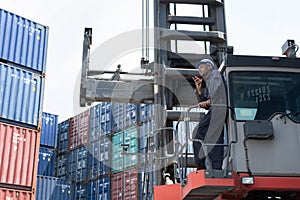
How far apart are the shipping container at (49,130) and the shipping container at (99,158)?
238cm

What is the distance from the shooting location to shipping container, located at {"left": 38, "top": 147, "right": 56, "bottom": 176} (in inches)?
741

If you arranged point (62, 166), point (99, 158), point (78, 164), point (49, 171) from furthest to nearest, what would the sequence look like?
1. point (62, 166)
2. point (78, 164)
3. point (99, 158)
4. point (49, 171)

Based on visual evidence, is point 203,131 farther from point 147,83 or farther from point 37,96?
point 37,96

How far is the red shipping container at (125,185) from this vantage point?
1764 cm

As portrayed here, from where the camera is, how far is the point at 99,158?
2088cm

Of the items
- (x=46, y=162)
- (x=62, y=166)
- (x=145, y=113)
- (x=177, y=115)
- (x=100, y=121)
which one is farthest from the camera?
(x=62, y=166)

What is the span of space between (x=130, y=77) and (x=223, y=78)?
2478mm

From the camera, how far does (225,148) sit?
448 cm

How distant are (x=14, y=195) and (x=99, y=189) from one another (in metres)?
8.70

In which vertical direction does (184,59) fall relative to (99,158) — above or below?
below

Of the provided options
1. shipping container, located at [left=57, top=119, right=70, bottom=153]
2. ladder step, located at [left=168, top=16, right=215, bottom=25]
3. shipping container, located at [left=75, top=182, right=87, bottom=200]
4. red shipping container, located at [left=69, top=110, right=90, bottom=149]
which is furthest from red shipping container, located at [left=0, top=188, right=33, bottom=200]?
shipping container, located at [left=57, top=119, right=70, bottom=153]

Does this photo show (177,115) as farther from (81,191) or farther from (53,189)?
(81,191)

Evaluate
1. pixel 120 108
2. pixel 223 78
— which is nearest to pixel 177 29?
pixel 223 78

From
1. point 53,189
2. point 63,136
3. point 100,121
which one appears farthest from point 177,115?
point 63,136
